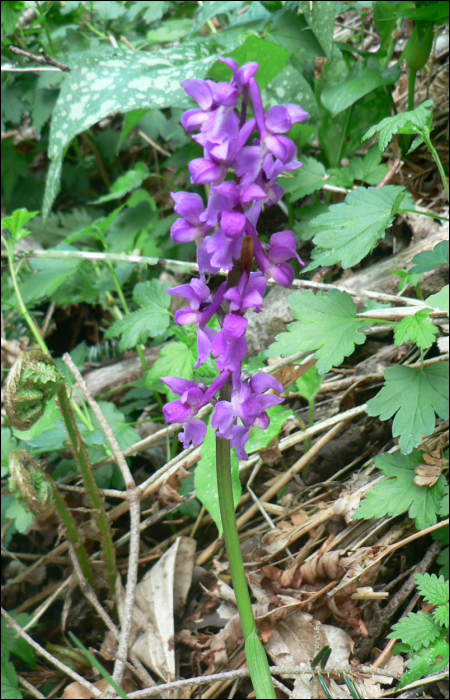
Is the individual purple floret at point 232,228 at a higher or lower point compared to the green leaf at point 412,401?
higher

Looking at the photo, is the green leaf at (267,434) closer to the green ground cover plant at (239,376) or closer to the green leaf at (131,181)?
the green ground cover plant at (239,376)

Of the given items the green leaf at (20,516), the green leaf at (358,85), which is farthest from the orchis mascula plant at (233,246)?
the green leaf at (358,85)

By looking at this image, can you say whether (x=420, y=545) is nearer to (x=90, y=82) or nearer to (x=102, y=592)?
(x=102, y=592)

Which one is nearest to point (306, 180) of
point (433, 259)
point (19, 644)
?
point (433, 259)

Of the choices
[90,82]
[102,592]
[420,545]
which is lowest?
[102,592]

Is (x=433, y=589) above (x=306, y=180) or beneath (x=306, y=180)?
beneath

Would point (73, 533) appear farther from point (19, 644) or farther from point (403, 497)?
point (403, 497)

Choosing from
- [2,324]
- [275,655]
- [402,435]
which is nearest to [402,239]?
[402,435]
